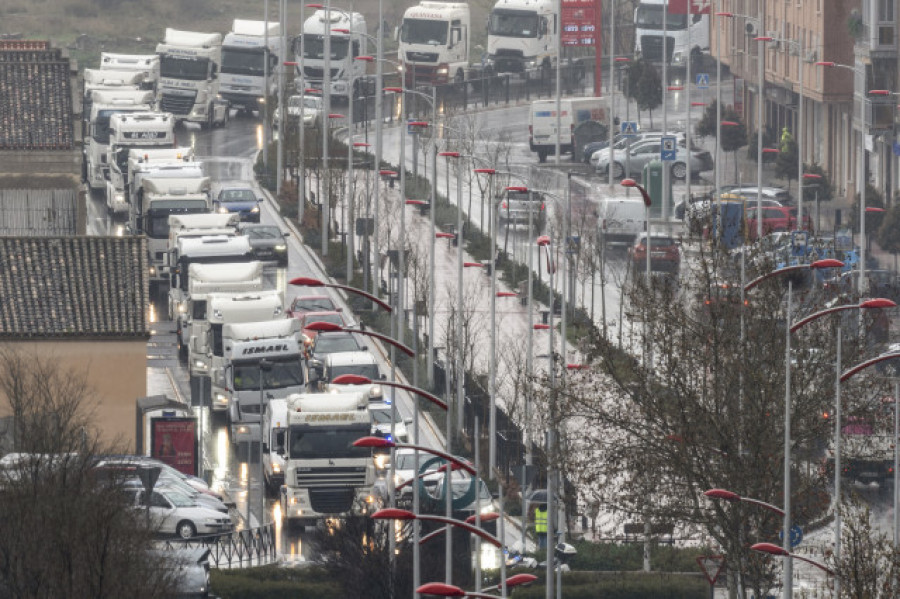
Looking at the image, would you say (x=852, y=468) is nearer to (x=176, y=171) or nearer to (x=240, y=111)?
(x=176, y=171)

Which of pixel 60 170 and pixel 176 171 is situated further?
pixel 60 170

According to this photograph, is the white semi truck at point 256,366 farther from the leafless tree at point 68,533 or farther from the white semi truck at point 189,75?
the white semi truck at point 189,75

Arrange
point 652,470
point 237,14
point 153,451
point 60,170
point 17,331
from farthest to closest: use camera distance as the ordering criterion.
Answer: point 237,14, point 60,170, point 17,331, point 153,451, point 652,470

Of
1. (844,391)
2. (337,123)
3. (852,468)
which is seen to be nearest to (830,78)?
(337,123)

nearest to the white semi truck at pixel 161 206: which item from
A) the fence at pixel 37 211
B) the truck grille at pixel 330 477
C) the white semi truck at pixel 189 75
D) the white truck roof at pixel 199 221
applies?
the white truck roof at pixel 199 221

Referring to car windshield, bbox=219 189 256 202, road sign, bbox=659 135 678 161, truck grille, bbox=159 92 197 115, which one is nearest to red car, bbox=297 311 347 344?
road sign, bbox=659 135 678 161

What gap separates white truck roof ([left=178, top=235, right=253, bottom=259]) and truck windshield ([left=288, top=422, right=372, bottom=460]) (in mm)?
18752

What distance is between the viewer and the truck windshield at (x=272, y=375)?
238 feet

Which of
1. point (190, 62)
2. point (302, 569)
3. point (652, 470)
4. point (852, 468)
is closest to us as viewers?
point (652, 470)

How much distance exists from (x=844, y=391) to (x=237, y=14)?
375 feet

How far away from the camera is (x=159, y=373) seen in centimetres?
8050

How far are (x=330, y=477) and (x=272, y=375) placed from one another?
27.8 ft

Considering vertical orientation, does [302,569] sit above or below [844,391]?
below

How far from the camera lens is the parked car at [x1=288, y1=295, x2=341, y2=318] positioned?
82.7 m
